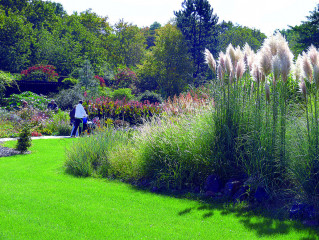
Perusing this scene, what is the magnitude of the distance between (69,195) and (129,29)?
120ft

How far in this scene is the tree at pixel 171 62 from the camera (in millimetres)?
27953

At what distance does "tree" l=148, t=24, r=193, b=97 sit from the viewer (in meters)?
28.0

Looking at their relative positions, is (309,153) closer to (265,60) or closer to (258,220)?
(258,220)

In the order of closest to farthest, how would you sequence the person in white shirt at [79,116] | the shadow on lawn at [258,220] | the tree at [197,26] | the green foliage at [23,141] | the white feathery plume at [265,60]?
1. the shadow on lawn at [258,220]
2. the white feathery plume at [265,60]
3. the green foliage at [23,141]
4. the person in white shirt at [79,116]
5. the tree at [197,26]

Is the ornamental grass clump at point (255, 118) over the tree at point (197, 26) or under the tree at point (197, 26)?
under

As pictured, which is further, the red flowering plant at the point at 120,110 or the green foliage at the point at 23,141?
the red flowering plant at the point at 120,110

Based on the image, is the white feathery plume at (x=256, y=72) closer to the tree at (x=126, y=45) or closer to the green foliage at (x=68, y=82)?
the green foliage at (x=68, y=82)

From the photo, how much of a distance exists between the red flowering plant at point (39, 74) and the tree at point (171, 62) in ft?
28.0

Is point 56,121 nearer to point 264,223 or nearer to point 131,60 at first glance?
point 264,223

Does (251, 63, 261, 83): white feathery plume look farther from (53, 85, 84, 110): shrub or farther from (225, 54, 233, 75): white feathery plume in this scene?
(53, 85, 84, 110): shrub

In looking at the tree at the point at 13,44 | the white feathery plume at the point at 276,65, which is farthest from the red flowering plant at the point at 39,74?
the white feathery plume at the point at 276,65

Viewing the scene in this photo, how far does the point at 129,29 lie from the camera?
4009cm

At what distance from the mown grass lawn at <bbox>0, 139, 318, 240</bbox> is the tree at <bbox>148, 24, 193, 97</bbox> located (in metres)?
21.7

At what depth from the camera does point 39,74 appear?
2588 centimetres
